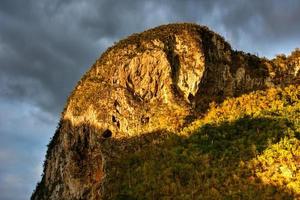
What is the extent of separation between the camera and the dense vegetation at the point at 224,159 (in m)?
55.8

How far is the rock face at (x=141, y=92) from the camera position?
70125 millimetres

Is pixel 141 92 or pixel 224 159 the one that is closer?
pixel 224 159

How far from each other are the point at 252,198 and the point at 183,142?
13158mm

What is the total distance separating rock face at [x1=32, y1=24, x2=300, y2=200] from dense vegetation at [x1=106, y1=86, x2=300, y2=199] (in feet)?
9.58

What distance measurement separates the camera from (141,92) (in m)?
73.8

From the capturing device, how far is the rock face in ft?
230

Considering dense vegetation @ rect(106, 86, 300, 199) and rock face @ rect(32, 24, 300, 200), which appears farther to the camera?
rock face @ rect(32, 24, 300, 200)

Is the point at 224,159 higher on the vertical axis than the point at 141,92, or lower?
lower

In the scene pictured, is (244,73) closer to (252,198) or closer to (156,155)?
(156,155)

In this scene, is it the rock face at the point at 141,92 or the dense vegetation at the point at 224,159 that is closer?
the dense vegetation at the point at 224,159

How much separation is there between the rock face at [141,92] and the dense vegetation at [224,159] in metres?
2.92

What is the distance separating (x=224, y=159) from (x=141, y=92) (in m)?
16.9

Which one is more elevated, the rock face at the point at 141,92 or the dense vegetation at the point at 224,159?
the rock face at the point at 141,92

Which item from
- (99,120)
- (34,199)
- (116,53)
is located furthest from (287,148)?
(34,199)
